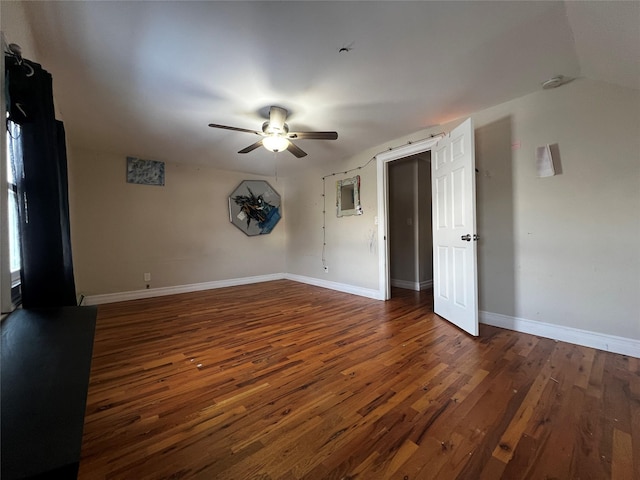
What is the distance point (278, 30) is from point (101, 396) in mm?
2503

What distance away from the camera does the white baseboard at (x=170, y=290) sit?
375cm

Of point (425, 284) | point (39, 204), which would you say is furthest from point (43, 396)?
point (425, 284)

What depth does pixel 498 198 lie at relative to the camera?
2.62 m

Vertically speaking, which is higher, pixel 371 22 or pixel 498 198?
pixel 371 22

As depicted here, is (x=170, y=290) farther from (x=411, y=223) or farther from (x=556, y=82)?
(x=556, y=82)

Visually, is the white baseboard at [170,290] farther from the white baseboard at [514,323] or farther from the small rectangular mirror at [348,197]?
the small rectangular mirror at [348,197]

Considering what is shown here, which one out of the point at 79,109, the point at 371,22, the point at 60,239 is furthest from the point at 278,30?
the point at 79,109

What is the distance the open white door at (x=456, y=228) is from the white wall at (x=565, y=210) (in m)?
0.33

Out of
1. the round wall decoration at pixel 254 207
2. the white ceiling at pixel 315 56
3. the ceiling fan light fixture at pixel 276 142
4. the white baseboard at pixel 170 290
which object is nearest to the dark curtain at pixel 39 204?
the white ceiling at pixel 315 56

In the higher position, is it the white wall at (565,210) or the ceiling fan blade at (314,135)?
the ceiling fan blade at (314,135)

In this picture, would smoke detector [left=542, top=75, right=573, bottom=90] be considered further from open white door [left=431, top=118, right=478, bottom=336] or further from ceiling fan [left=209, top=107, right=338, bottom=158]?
ceiling fan [left=209, top=107, right=338, bottom=158]

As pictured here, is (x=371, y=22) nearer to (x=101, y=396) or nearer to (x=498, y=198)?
(x=498, y=198)

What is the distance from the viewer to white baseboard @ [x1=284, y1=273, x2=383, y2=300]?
3.88m

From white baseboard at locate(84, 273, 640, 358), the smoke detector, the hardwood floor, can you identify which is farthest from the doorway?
the smoke detector
